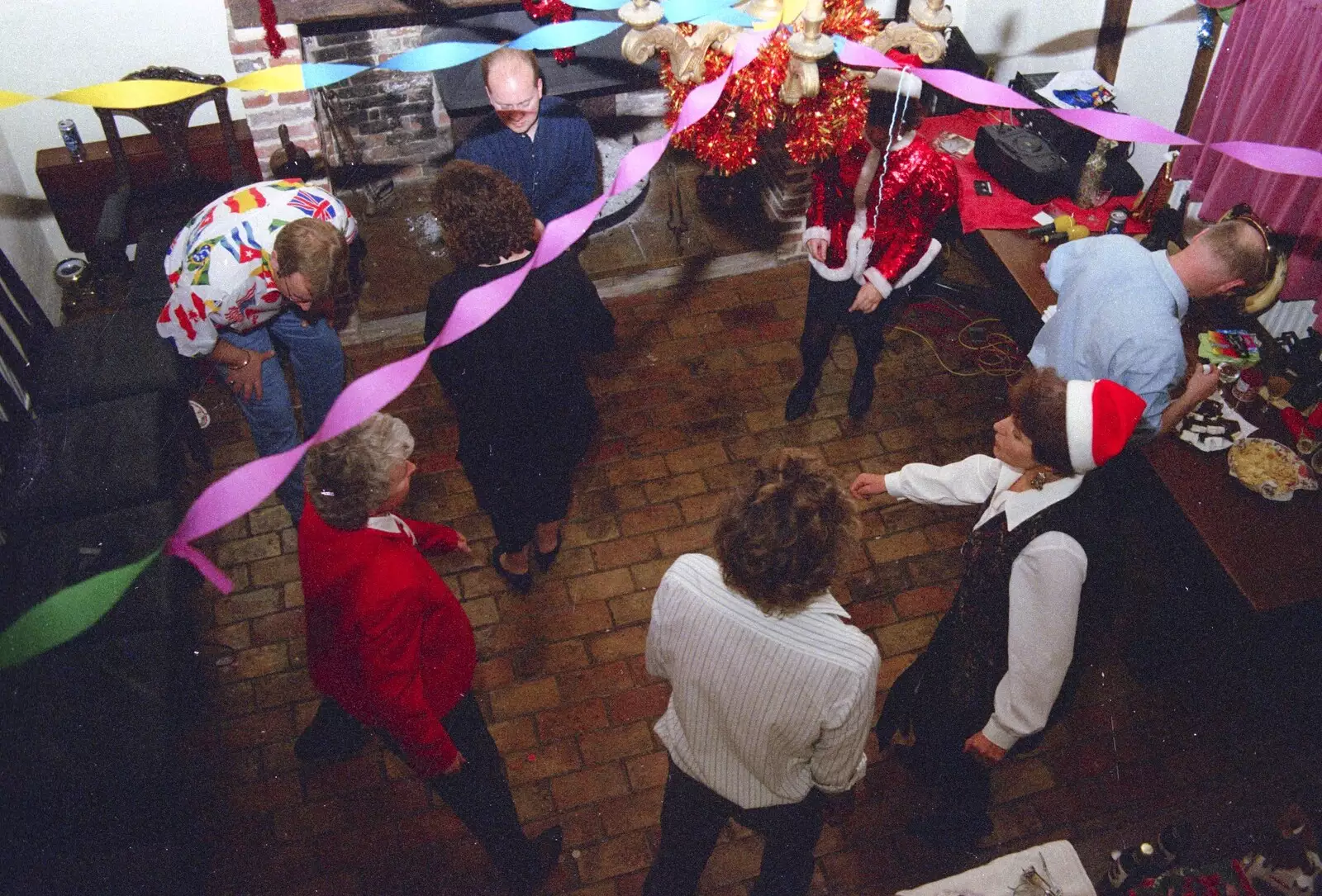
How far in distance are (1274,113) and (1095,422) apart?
1.86 metres

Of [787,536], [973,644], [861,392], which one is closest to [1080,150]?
[861,392]

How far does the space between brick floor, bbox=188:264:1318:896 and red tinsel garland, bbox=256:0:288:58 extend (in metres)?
1.48

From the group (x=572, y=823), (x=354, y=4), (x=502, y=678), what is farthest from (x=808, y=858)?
(x=354, y=4)

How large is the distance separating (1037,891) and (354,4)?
414 cm

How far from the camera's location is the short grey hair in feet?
6.38

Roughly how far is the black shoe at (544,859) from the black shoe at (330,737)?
63 cm

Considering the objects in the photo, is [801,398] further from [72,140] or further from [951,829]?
[72,140]

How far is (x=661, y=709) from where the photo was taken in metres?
3.06

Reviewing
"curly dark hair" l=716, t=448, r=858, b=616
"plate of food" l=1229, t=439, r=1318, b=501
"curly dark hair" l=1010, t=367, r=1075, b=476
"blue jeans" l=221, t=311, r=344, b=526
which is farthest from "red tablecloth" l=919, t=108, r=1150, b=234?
"blue jeans" l=221, t=311, r=344, b=526

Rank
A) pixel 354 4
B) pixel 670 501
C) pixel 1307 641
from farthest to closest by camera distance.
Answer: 1. pixel 354 4
2. pixel 670 501
3. pixel 1307 641

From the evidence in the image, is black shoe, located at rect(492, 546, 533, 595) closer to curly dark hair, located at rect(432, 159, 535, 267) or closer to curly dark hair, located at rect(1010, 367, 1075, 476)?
curly dark hair, located at rect(432, 159, 535, 267)

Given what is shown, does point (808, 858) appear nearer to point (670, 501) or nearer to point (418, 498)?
point (670, 501)

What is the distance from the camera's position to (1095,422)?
190cm

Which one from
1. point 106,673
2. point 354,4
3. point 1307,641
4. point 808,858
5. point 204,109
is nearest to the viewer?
point 808,858
